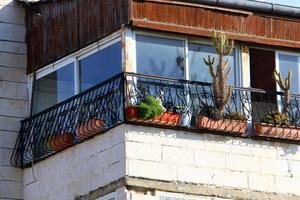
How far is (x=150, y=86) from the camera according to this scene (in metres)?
32.4

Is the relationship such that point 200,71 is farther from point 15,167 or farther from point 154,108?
point 15,167

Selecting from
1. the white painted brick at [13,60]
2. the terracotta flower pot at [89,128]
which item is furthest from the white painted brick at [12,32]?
the terracotta flower pot at [89,128]

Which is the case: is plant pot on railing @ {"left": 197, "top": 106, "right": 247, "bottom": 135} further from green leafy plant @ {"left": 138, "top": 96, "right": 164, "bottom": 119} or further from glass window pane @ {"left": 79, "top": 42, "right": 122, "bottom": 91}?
glass window pane @ {"left": 79, "top": 42, "right": 122, "bottom": 91}

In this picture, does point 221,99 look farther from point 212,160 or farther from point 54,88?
point 54,88

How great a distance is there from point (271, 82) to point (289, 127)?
3.91 feet

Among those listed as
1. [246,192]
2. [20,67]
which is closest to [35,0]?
[20,67]

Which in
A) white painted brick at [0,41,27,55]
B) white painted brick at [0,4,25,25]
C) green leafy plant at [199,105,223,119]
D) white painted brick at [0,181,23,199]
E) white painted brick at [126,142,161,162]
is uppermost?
white painted brick at [0,4,25,25]

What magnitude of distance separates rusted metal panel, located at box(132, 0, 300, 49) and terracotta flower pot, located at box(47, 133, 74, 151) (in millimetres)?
2324

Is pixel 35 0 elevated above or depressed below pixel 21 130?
above

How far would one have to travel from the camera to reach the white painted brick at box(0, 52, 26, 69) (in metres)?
34.9

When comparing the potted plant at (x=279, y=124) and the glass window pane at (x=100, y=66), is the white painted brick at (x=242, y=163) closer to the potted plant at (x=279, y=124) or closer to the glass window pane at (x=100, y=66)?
the potted plant at (x=279, y=124)

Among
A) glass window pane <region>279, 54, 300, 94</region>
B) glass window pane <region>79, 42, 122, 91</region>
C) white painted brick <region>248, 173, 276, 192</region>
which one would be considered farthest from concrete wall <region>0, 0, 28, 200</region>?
glass window pane <region>279, 54, 300, 94</region>

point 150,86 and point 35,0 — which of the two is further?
point 35,0

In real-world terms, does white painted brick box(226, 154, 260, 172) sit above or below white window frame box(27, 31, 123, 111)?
below
